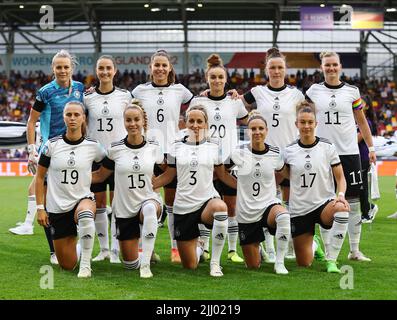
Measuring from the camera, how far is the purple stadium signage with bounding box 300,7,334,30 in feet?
90.8

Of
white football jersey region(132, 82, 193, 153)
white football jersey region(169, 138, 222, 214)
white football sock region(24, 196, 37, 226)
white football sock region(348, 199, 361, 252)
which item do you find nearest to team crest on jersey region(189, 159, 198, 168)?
white football jersey region(169, 138, 222, 214)

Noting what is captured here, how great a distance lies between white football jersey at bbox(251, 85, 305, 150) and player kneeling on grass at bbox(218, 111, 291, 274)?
0.47m

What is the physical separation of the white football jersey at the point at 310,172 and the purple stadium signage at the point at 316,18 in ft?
72.5

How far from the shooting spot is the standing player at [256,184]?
6.14 metres

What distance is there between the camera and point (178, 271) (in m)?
6.21

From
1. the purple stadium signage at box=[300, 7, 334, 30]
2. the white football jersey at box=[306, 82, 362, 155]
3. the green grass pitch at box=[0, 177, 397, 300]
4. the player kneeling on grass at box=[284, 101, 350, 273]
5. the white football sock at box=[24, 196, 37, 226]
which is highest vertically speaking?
the purple stadium signage at box=[300, 7, 334, 30]

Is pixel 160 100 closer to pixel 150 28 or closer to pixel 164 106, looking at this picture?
pixel 164 106

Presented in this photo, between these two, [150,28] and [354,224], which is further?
[150,28]

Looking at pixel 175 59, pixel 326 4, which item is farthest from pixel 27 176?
pixel 326 4

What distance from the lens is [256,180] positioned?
6.20 m

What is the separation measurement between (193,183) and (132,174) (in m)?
0.52

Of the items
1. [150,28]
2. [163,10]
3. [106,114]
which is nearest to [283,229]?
[106,114]

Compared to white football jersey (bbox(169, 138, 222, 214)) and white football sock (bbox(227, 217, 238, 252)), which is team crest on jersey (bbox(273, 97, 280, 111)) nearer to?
white football jersey (bbox(169, 138, 222, 214))

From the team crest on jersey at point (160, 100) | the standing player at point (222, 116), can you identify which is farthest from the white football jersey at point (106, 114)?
the standing player at point (222, 116)
